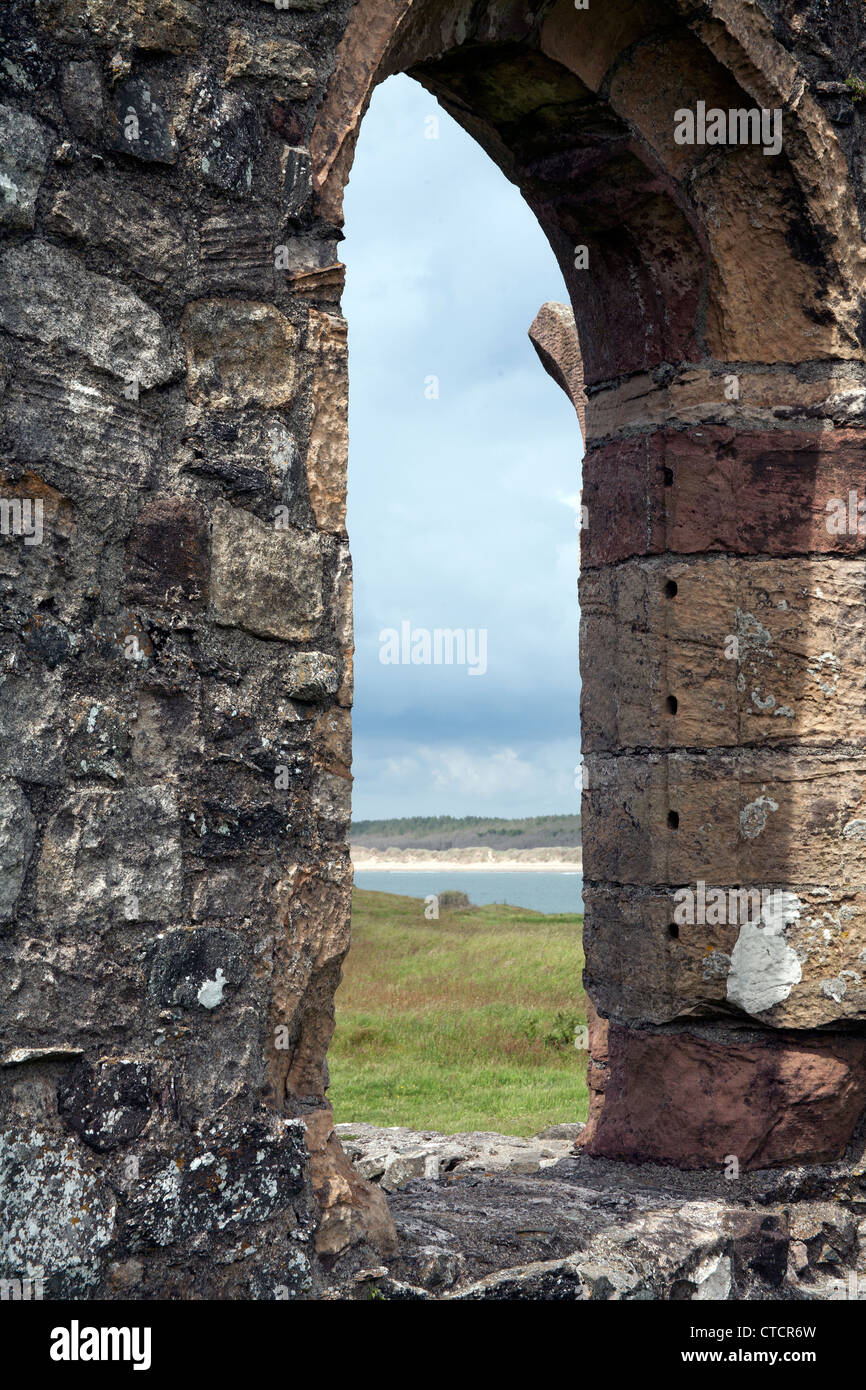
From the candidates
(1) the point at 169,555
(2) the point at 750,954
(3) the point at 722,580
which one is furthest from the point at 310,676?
(2) the point at 750,954

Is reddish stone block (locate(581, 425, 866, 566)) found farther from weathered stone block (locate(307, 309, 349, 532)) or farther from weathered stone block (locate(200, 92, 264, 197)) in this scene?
weathered stone block (locate(200, 92, 264, 197))

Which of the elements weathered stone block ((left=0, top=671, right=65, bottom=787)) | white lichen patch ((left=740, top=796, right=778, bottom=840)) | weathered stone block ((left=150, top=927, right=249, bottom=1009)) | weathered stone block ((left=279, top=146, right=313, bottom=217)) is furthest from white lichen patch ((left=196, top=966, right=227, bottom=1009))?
white lichen patch ((left=740, top=796, right=778, bottom=840))

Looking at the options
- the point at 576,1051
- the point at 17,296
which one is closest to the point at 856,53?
the point at 17,296

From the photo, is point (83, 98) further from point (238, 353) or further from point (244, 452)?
point (244, 452)

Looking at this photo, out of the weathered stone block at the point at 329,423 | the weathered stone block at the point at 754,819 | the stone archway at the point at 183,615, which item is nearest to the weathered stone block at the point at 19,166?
the stone archway at the point at 183,615

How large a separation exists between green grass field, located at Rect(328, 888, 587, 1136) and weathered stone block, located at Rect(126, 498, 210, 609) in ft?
11.5

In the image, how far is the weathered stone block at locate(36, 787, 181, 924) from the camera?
2.13 meters

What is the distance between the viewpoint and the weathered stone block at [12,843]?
2.07 metres

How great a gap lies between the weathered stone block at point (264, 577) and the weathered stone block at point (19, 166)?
1.99ft

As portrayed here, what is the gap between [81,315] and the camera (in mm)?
2209

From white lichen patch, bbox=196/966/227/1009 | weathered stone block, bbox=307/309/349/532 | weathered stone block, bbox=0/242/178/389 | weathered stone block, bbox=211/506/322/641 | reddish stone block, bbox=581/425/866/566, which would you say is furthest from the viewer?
reddish stone block, bbox=581/425/866/566

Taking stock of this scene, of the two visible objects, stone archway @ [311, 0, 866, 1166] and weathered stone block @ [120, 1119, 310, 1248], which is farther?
stone archway @ [311, 0, 866, 1166]

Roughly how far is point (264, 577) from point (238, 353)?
0.43 m
